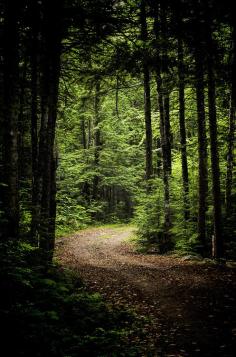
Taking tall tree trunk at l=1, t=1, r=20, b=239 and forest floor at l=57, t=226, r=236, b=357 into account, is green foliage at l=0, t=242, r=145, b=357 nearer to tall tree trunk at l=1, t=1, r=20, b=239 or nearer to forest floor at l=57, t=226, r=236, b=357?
forest floor at l=57, t=226, r=236, b=357

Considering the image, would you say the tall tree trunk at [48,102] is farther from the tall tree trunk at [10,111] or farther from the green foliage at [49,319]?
the green foliage at [49,319]

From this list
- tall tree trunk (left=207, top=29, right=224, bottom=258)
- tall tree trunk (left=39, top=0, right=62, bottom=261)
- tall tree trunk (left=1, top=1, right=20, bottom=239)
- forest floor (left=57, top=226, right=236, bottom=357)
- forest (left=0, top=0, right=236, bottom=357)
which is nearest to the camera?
forest (left=0, top=0, right=236, bottom=357)

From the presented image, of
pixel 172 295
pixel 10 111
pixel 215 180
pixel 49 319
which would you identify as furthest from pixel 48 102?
pixel 49 319

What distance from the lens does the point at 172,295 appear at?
31.1ft

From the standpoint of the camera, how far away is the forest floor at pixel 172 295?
6.48 m

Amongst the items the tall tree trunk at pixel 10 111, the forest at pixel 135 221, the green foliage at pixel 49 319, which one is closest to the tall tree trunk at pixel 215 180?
the forest at pixel 135 221

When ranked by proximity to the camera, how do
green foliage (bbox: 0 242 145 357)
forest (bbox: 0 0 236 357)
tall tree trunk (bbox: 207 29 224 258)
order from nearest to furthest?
1. green foliage (bbox: 0 242 145 357)
2. forest (bbox: 0 0 236 357)
3. tall tree trunk (bbox: 207 29 224 258)

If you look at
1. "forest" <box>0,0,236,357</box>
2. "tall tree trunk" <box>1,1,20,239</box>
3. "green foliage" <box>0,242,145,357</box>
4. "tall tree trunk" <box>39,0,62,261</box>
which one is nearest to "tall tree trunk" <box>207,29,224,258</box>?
"forest" <box>0,0,236,357</box>

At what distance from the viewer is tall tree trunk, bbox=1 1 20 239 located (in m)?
8.27

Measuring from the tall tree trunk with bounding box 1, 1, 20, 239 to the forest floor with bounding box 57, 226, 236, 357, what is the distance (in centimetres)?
364

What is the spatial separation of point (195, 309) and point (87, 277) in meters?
4.70

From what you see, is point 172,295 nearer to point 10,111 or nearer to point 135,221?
point 10,111

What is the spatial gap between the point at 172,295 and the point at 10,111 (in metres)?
6.31

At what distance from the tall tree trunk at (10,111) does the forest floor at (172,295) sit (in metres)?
3.64
